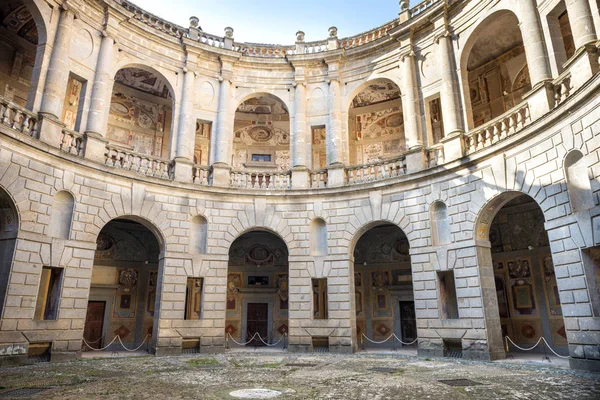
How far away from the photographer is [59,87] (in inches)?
495

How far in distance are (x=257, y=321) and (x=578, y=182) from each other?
1325 cm

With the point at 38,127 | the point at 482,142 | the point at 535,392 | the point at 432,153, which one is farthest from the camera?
the point at 432,153

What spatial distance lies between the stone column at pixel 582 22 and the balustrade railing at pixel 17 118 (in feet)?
47.2

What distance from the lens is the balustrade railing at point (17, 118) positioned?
1069 centimetres

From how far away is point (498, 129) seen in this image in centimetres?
1185

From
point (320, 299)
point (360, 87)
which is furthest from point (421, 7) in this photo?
point (320, 299)

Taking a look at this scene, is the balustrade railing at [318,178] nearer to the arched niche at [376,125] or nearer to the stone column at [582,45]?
the arched niche at [376,125]

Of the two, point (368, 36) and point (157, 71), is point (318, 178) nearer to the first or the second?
point (368, 36)

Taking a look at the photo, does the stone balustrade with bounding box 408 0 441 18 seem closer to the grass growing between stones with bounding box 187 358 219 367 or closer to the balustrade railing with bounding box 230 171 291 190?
A: the balustrade railing with bounding box 230 171 291 190

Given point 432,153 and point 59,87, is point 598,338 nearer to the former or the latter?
point 432,153

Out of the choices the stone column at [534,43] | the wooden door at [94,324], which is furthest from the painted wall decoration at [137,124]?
Result: the stone column at [534,43]

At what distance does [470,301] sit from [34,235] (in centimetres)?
1237

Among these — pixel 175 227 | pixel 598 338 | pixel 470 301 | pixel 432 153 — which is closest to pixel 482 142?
pixel 432 153

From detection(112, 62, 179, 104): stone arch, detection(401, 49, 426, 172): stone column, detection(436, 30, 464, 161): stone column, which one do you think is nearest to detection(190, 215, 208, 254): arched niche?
detection(112, 62, 179, 104): stone arch
